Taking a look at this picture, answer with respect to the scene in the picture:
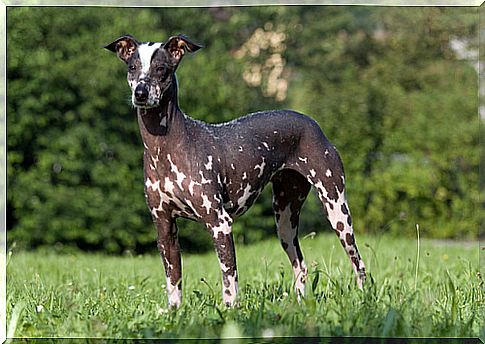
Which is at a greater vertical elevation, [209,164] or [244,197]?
[209,164]

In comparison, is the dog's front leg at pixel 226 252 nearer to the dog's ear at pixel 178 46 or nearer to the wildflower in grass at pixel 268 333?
the wildflower in grass at pixel 268 333

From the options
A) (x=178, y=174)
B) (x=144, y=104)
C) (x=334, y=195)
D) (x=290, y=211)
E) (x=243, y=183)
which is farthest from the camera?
(x=290, y=211)

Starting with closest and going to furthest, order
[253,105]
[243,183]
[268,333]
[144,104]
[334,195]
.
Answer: [268,333]
[144,104]
[243,183]
[334,195]
[253,105]

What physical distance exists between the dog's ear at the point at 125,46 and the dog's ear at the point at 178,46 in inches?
7.5

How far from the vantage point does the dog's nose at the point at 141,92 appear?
467 centimetres

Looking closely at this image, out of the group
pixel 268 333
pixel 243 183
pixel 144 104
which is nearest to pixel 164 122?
pixel 144 104

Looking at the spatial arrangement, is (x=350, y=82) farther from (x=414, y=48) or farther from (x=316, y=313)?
(x=316, y=313)

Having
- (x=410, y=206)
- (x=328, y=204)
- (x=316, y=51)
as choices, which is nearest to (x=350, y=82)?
(x=316, y=51)

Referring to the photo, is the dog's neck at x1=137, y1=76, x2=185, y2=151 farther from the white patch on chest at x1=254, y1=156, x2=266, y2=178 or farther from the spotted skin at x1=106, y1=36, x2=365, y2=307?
the white patch on chest at x1=254, y1=156, x2=266, y2=178

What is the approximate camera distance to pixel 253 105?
42.5ft

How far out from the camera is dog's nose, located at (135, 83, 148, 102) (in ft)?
15.3

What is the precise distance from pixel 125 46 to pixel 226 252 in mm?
1330

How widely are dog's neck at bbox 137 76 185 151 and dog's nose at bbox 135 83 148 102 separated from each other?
24cm

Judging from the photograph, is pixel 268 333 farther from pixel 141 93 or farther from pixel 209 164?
pixel 141 93
